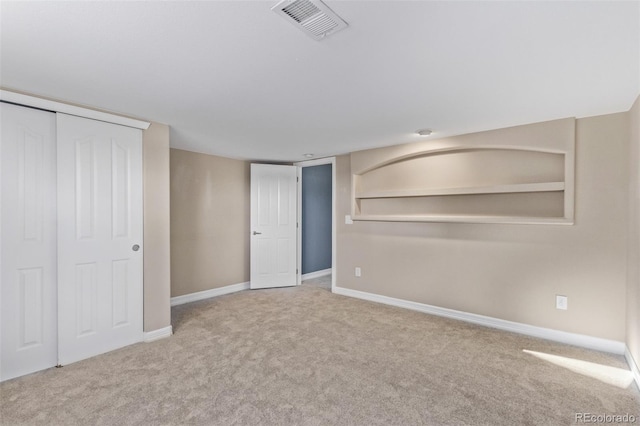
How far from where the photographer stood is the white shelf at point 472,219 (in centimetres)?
294

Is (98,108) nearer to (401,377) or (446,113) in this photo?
(446,113)

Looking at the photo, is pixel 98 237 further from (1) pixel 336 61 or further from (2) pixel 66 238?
(1) pixel 336 61

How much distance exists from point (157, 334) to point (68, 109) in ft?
7.37

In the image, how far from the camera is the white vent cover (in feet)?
4.33

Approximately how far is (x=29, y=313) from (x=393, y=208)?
13.0ft

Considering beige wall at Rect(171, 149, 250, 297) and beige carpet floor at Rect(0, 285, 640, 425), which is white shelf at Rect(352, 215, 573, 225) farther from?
beige wall at Rect(171, 149, 250, 297)

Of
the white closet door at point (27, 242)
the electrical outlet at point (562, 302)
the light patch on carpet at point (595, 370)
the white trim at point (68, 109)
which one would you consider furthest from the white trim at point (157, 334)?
the electrical outlet at point (562, 302)

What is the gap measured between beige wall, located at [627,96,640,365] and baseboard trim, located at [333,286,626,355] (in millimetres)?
202

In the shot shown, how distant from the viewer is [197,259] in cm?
457

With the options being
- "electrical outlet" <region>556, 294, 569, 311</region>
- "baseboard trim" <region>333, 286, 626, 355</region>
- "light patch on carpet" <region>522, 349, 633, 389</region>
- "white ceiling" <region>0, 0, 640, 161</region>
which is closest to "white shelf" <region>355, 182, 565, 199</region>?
"white ceiling" <region>0, 0, 640, 161</region>

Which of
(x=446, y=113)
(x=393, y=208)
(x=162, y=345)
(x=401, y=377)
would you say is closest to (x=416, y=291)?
(x=393, y=208)

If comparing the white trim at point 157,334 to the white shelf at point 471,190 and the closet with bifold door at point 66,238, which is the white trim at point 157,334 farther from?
the white shelf at point 471,190

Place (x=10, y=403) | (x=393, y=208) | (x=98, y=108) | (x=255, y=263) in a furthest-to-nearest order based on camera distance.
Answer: (x=255, y=263)
(x=393, y=208)
(x=98, y=108)
(x=10, y=403)

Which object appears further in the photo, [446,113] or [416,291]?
[416,291]
